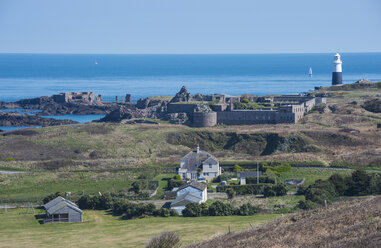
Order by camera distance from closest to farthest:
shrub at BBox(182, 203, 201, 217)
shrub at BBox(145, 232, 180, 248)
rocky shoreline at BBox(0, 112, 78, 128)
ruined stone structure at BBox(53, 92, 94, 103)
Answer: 1. shrub at BBox(145, 232, 180, 248)
2. shrub at BBox(182, 203, 201, 217)
3. rocky shoreline at BBox(0, 112, 78, 128)
4. ruined stone structure at BBox(53, 92, 94, 103)

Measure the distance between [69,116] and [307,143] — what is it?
67.4 meters

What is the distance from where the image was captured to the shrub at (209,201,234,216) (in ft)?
143

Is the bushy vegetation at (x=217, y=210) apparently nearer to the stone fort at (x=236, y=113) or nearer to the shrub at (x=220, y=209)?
the shrub at (x=220, y=209)

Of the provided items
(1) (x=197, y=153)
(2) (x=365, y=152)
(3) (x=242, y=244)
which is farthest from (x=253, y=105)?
(3) (x=242, y=244)

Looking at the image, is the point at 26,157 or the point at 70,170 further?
the point at 26,157

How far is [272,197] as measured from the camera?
4891cm

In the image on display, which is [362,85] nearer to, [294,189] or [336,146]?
[336,146]

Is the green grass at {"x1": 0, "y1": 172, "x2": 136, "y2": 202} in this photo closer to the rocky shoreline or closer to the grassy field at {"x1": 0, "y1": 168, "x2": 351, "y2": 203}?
the grassy field at {"x1": 0, "y1": 168, "x2": 351, "y2": 203}

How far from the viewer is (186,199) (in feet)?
152

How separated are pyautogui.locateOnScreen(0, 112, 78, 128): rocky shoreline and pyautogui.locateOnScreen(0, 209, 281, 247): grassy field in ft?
221

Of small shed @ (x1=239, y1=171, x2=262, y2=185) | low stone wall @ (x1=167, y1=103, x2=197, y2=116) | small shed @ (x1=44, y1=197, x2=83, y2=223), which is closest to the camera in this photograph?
small shed @ (x1=44, y1=197, x2=83, y2=223)

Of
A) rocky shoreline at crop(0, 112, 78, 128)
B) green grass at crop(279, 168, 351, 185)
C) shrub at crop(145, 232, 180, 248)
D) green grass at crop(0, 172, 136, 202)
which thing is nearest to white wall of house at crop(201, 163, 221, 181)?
green grass at crop(279, 168, 351, 185)

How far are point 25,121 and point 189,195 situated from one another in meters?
73.7

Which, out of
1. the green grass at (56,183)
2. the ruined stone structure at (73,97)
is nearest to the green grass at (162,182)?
the green grass at (56,183)
